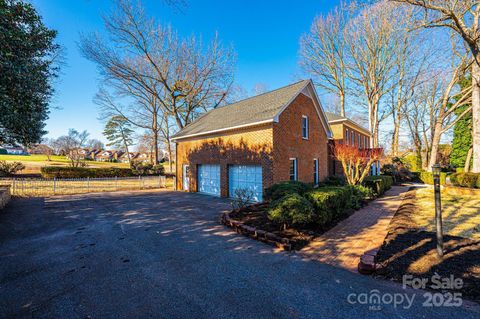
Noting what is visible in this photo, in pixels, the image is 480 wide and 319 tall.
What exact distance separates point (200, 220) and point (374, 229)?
589 cm

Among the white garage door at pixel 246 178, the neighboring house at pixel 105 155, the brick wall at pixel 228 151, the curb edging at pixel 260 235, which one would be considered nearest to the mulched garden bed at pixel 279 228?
the curb edging at pixel 260 235

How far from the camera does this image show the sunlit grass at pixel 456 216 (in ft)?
19.2

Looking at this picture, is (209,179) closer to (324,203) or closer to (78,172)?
(324,203)

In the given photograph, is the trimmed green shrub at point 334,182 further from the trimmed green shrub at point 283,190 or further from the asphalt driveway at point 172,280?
the asphalt driveway at point 172,280

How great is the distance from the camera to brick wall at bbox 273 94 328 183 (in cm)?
1074

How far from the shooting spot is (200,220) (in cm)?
768

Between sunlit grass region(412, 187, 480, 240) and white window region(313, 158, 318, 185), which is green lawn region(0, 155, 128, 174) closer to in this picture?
white window region(313, 158, 318, 185)

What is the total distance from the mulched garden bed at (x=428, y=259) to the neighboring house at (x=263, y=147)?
19.2ft

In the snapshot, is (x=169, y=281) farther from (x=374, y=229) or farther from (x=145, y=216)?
(x=374, y=229)

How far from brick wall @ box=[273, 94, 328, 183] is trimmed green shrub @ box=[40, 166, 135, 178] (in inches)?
844

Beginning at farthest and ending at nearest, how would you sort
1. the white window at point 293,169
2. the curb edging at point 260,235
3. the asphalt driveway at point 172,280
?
the white window at point 293,169, the curb edging at point 260,235, the asphalt driveway at point 172,280

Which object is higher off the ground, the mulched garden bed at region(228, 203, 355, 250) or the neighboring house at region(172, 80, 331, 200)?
the neighboring house at region(172, 80, 331, 200)

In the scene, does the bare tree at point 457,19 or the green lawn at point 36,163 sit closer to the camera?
the bare tree at point 457,19

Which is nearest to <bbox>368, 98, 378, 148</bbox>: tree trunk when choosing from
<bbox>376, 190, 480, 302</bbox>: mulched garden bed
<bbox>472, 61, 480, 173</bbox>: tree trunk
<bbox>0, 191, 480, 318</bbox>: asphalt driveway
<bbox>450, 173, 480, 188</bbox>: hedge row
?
<bbox>472, 61, 480, 173</bbox>: tree trunk
